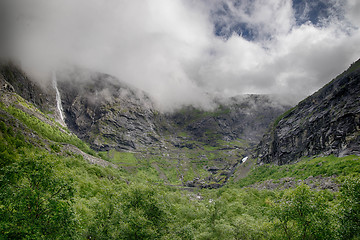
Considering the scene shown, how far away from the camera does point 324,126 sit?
9438 cm

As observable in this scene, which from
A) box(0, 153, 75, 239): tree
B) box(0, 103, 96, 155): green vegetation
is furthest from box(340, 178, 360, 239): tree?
box(0, 103, 96, 155): green vegetation

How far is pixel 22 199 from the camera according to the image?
16.6 m

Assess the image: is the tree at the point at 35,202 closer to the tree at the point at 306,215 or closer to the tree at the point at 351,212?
the tree at the point at 306,215

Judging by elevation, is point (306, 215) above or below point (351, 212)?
above

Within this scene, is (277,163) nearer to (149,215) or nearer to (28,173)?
(149,215)

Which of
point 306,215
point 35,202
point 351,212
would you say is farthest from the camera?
point 306,215

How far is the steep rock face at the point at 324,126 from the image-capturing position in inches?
3029

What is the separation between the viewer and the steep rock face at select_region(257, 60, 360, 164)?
7694 cm

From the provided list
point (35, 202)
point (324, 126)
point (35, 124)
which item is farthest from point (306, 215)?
point (35, 124)

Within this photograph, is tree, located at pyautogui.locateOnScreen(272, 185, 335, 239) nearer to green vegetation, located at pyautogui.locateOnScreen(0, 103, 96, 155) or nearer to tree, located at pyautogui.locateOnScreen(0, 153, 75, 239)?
tree, located at pyautogui.locateOnScreen(0, 153, 75, 239)

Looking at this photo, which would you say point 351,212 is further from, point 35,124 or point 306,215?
point 35,124

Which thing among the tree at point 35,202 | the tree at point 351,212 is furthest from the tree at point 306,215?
the tree at point 35,202

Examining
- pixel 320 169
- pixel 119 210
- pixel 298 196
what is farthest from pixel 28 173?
pixel 320 169

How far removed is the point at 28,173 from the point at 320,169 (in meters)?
84.0
